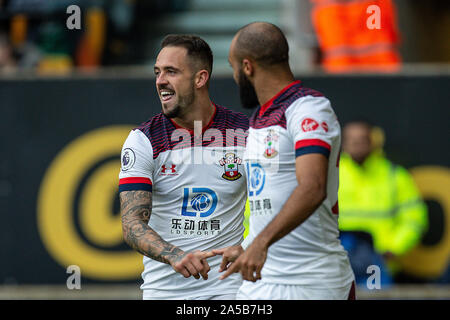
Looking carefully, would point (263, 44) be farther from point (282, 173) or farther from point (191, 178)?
point (191, 178)

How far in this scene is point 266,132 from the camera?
387cm

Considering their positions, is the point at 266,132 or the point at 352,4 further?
the point at 352,4

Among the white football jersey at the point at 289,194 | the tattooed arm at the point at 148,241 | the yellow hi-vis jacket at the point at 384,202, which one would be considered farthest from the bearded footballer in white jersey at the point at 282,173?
the yellow hi-vis jacket at the point at 384,202

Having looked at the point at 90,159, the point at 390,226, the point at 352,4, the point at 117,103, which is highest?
the point at 352,4

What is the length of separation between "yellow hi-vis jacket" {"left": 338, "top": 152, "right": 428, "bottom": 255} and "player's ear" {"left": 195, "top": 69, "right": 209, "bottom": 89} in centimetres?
366

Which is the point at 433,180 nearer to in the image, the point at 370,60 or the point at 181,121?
the point at 370,60

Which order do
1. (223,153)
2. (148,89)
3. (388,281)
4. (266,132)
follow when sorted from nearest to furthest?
(266,132) < (223,153) < (388,281) < (148,89)

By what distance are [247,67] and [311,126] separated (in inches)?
18.5

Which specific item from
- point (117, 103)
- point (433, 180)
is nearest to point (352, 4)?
point (433, 180)

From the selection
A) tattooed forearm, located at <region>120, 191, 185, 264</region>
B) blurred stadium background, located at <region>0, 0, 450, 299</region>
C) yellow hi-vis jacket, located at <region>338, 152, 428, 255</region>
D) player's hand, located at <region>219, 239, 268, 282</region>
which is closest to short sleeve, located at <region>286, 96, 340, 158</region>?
player's hand, located at <region>219, 239, 268, 282</region>

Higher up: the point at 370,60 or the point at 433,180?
the point at 370,60

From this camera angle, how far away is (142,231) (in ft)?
13.1

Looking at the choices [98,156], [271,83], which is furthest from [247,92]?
[98,156]

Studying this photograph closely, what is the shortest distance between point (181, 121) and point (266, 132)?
0.54m
